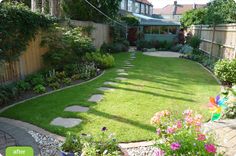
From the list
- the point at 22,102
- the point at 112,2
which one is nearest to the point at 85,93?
the point at 22,102

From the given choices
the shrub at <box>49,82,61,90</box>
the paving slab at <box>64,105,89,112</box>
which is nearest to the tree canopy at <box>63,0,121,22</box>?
the shrub at <box>49,82,61,90</box>

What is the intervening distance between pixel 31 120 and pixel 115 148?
2.36 meters

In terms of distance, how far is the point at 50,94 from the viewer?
6.39 meters

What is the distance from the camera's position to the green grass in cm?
434

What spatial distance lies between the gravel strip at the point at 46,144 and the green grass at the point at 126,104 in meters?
Result: 0.26

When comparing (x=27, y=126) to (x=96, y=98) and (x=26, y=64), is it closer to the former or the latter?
(x=96, y=98)

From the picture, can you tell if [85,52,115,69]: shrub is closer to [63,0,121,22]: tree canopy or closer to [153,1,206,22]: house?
[63,0,121,22]: tree canopy

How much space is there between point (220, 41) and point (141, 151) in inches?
368

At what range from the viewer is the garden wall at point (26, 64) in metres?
6.29

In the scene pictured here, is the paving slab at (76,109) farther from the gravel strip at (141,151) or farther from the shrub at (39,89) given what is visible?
the gravel strip at (141,151)

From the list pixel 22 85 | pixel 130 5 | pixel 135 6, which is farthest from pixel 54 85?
pixel 135 6

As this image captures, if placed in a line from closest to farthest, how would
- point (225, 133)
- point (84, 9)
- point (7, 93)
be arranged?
1. point (225, 133)
2. point (7, 93)
3. point (84, 9)

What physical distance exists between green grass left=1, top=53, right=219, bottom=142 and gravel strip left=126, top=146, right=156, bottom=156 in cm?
27

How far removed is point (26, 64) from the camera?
725cm
